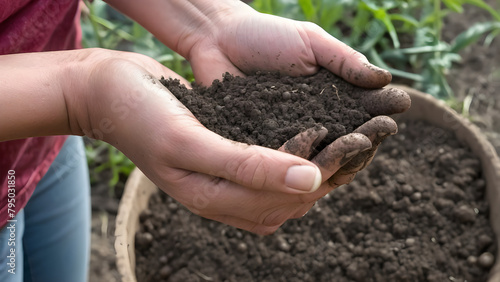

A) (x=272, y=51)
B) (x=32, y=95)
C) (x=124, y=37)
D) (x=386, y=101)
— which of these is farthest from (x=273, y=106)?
(x=124, y=37)

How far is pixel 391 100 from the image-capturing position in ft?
3.33

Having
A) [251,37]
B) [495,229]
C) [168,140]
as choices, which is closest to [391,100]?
[251,37]

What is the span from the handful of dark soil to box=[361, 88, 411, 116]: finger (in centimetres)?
2

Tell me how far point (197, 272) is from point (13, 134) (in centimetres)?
69

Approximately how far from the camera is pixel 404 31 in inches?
90.9

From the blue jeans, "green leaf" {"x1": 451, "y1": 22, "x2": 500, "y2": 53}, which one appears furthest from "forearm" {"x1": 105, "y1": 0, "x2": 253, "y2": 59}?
"green leaf" {"x1": 451, "y1": 22, "x2": 500, "y2": 53}

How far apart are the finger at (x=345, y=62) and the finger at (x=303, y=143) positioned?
0.22 metres

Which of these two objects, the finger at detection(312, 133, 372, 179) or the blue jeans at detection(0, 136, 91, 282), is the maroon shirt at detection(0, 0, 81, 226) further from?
the finger at detection(312, 133, 372, 179)

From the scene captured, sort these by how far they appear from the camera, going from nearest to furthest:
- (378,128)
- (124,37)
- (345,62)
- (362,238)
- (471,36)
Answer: (378,128)
(345,62)
(362,238)
(471,36)
(124,37)

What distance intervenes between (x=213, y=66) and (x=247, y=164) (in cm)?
45

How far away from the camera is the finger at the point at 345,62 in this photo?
3.42ft

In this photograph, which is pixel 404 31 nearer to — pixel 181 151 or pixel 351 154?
pixel 351 154

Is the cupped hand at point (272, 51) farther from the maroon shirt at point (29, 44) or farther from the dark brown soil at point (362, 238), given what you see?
the dark brown soil at point (362, 238)

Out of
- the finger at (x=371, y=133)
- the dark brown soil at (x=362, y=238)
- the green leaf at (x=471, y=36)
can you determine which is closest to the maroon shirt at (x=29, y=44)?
the dark brown soil at (x=362, y=238)
